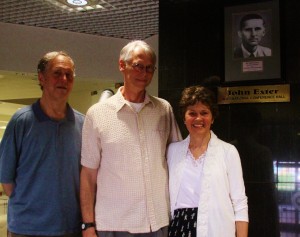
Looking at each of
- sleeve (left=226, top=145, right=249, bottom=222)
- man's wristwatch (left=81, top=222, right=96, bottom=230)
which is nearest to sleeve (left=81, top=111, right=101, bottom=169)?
man's wristwatch (left=81, top=222, right=96, bottom=230)

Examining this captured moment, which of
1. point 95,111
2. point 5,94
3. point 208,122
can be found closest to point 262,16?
point 208,122

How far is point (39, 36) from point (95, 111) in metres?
2.88

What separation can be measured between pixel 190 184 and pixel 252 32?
1.20 m

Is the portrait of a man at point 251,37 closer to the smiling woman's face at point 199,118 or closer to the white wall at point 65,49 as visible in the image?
the smiling woman's face at point 199,118

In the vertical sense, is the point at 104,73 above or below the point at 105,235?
above

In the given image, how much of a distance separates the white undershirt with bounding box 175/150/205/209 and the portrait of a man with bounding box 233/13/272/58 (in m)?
0.94

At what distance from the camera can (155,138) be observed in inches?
80.7

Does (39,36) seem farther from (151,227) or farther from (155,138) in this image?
(151,227)

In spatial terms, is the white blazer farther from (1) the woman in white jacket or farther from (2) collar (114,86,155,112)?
(2) collar (114,86,155,112)

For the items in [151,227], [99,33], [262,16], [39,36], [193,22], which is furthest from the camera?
[99,33]

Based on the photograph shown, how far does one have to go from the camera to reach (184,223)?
192 centimetres

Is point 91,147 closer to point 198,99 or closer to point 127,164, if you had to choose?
point 127,164

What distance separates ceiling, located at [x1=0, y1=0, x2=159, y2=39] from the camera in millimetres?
3771

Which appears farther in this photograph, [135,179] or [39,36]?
[39,36]
